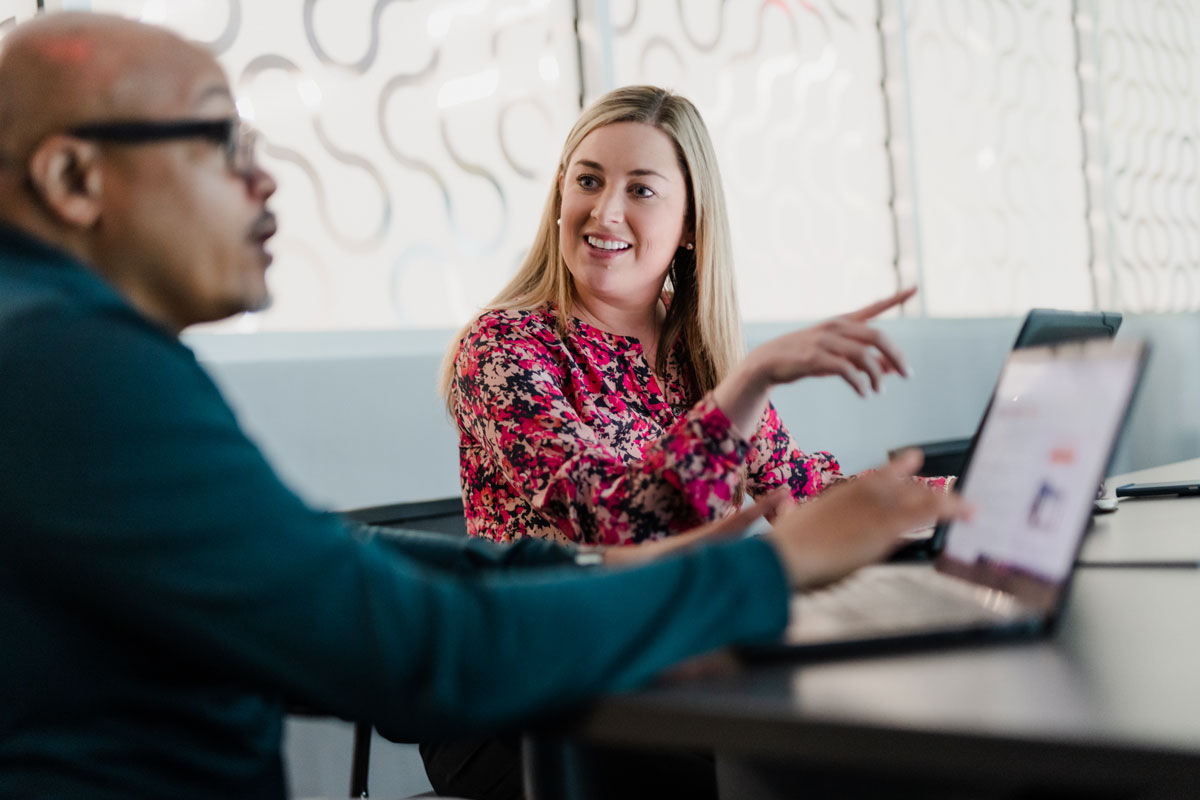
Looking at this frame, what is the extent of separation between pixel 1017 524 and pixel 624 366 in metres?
1.08

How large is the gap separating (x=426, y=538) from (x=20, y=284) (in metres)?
0.56

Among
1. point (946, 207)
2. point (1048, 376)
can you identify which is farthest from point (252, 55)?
point (946, 207)

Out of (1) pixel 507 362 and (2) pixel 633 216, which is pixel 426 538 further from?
(2) pixel 633 216

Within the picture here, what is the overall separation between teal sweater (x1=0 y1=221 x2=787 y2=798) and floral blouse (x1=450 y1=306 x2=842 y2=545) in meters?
0.64

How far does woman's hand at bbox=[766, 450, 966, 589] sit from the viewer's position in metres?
0.81

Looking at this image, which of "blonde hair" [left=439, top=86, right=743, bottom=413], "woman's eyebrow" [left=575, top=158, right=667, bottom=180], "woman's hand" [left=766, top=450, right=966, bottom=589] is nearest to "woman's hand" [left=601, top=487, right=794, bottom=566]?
"woman's hand" [left=766, top=450, right=966, bottom=589]

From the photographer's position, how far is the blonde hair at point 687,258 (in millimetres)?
2023

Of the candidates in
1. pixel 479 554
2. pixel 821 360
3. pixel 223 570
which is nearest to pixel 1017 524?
pixel 821 360

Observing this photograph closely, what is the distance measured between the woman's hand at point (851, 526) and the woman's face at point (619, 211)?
118 centimetres

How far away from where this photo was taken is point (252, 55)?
2.55 m

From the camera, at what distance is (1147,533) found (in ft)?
4.65

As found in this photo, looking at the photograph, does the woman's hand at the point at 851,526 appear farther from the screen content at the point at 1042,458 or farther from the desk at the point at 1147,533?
the desk at the point at 1147,533

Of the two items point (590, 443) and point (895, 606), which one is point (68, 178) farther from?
point (590, 443)

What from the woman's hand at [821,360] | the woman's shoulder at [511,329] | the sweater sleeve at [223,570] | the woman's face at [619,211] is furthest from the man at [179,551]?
the woman's face at [619,211]
